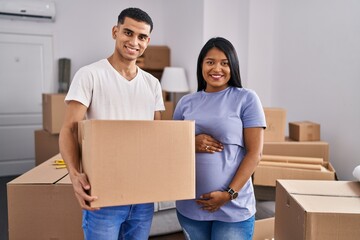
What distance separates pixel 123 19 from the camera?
3.82 ft

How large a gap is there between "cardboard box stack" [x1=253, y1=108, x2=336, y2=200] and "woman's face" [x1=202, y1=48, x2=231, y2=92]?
1104 millimetres

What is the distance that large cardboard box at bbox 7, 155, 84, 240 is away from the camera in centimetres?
155

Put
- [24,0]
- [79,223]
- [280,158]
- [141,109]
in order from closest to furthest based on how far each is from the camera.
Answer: [141,109] → [79,223] → [280,158] → [24,0]

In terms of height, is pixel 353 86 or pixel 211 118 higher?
pixel 353 86

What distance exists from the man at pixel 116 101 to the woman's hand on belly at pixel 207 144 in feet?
0.77

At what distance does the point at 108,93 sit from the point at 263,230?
3.84ft

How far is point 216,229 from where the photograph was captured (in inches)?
45.7

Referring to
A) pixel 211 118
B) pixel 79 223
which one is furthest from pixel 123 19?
pixel 79 223

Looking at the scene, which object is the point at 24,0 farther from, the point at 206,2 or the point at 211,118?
the point at 211,118

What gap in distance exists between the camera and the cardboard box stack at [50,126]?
3.16 metres

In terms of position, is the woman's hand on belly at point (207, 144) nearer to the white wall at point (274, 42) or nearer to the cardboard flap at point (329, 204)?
the cardboard flap at point (329, 204)

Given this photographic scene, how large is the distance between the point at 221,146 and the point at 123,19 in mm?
592

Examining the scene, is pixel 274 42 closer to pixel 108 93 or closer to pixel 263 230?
pixel 263 230

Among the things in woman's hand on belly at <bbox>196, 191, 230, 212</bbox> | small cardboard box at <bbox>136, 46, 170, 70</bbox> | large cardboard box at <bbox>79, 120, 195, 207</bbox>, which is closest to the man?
large cardboard box at <bbox>79, 120, 195, 207</bbox>
